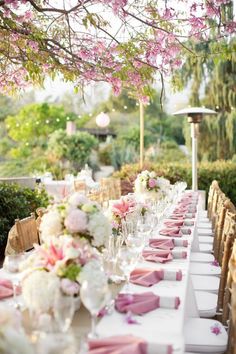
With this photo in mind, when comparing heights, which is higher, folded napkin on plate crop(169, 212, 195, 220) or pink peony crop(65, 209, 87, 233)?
pink peony crop(65, 209, 87, 233)

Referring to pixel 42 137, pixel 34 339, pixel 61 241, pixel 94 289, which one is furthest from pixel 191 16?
pixel 42 137

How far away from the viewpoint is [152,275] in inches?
124

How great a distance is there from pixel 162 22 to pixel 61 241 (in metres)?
3.55

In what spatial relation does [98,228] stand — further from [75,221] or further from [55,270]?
[55,270]

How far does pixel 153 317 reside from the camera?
256 centimetres

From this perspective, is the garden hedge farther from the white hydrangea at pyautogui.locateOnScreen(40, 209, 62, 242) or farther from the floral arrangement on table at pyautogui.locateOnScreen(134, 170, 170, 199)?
the white hydrangea at pyautogui.locateOnScreen(40, 209, 62, 242)

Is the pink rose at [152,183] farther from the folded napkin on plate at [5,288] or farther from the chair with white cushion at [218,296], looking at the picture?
the folded napkin on plate at [5,288]

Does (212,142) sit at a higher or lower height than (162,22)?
lower

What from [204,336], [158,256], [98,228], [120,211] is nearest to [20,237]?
[120,211]

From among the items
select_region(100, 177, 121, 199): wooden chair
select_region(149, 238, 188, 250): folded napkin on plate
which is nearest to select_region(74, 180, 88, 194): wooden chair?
select_region(100, 177, 121, 199): wooden chair

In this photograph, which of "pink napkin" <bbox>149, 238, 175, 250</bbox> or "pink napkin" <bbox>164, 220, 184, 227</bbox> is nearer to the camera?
"pink napkin" <bbox>149, 238, 175, 250</bbox>

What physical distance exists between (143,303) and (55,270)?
0.46 meters

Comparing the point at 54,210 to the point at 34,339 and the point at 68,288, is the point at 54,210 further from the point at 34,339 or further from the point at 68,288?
the point at 34,339

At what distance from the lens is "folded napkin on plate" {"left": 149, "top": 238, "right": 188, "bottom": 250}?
13.4 feet
